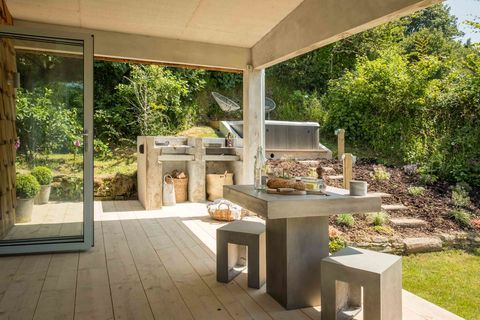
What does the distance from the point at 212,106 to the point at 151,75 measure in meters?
2.40

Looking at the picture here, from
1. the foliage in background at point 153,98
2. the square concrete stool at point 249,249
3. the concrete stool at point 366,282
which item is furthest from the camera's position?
the foliage in background at point 153,98

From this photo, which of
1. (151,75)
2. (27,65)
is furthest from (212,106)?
(27,65)

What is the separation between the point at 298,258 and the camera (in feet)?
7.35

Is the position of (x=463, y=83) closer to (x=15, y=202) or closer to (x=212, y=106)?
(x=212, y=106)

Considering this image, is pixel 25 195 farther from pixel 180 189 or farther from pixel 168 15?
pixel 180 189

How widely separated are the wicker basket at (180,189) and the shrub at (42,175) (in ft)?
9.58

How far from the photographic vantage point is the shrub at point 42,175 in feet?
11.4

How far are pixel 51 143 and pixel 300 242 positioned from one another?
2.62 metres

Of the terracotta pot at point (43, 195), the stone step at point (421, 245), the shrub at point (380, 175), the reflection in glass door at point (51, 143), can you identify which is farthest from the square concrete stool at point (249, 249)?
the shrub at point (380, 175)

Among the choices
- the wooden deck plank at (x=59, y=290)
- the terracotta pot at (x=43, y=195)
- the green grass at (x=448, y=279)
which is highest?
the terracotta pot at (x=43, y=195)

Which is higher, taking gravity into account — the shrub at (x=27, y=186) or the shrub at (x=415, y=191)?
the shrub at (x=27, y=186)

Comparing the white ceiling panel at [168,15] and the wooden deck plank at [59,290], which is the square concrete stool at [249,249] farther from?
the white ceiling panel at [168,15]

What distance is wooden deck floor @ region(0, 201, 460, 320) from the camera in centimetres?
221

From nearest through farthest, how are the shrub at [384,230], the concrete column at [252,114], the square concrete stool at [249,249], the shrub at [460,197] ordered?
1. the square concrete stool at [249,249]
2. the shrub at [384,230]
3. the concrete column at [252,114]
4. the shrub at [460,197]
